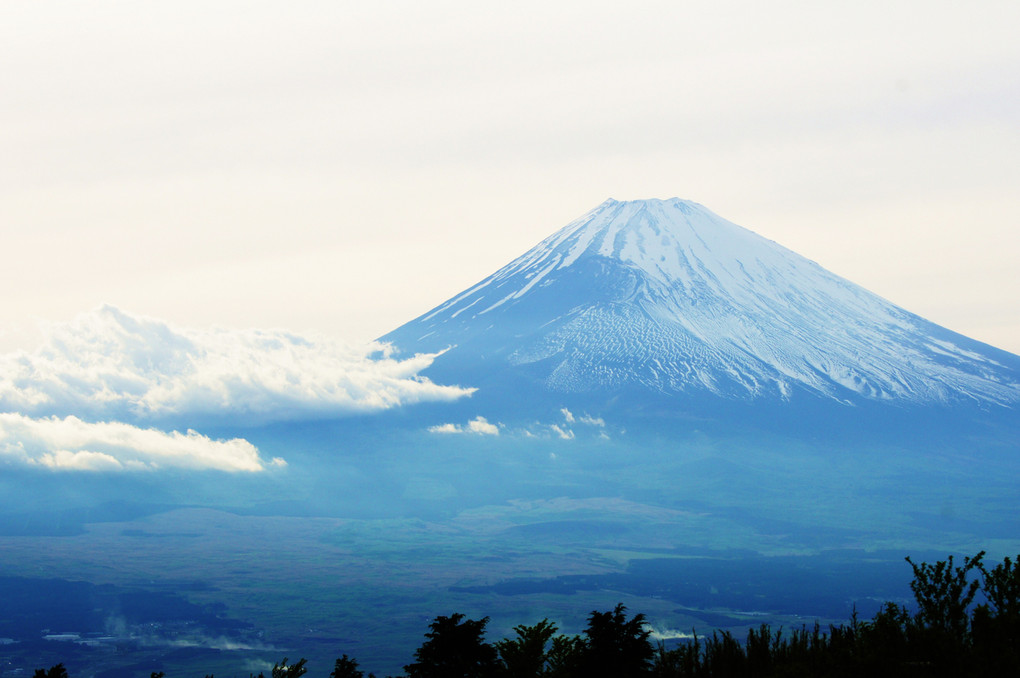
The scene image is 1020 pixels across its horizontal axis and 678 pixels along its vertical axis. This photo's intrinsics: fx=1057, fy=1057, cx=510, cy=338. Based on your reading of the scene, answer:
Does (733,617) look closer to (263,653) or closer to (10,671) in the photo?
(263,653)

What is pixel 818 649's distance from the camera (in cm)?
1478

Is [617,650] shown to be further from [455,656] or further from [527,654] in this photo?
[527,654]

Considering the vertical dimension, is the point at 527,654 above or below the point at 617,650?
below

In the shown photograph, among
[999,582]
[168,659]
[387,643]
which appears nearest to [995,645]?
[999,582]

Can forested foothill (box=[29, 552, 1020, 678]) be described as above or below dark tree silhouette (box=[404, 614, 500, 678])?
above

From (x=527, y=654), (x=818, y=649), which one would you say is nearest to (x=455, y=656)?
(x=527, y=654)

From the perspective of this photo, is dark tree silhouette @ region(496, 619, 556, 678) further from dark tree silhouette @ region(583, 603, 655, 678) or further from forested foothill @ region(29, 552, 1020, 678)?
dark tree silhouette @ region(583, 603, 655, 678)

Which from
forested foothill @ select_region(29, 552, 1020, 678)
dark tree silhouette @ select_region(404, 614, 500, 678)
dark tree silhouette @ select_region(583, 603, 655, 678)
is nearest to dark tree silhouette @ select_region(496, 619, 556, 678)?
forested foothill @ select_region(29, 552, 1020, 678)

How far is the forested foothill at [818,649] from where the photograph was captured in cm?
1307

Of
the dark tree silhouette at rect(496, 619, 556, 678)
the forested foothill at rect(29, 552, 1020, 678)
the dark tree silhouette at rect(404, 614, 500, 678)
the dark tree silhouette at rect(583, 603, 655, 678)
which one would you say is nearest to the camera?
the forested foothill at rect(29, 552, 1020, 678)

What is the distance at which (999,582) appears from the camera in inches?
665

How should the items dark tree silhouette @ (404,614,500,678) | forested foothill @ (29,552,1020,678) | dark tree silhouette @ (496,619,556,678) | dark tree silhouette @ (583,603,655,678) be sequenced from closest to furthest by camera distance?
forested foothill @ (29,552,1020,678), dark tree silhouette @ (583,603,655,678), dark tree silhouette @ (404,614,500,678), dark tree silhouette @ (496,619,556,678)

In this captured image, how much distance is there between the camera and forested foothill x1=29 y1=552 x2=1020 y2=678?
13070 mm

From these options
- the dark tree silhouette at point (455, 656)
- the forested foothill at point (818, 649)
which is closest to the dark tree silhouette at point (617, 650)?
the forested foothill at point (818, 649)
